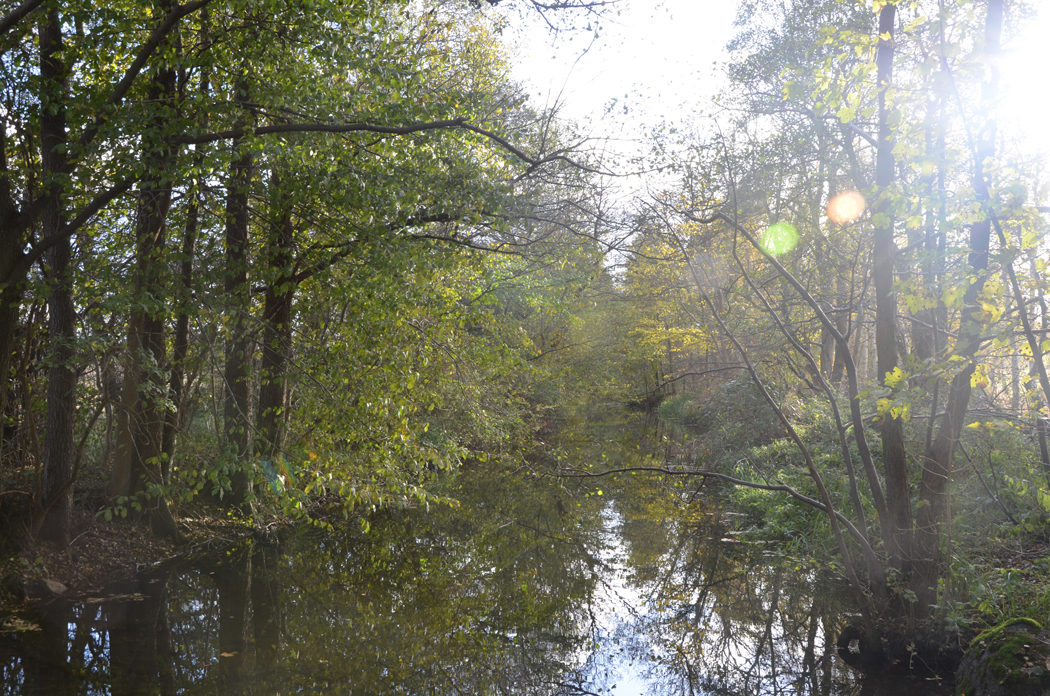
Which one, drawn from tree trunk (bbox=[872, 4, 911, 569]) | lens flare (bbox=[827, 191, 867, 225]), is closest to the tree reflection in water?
tree trunk (bbox=[872, 4, 911, 569])

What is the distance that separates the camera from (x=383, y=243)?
7559 millimetres

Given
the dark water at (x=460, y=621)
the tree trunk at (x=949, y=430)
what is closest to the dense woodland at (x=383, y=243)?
the tree trunk at (x=949, y=430)

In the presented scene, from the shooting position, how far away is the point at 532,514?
510 inches

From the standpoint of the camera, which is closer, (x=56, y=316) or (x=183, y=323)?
(x=56, y=316)

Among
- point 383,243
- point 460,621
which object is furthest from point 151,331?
point 460,621

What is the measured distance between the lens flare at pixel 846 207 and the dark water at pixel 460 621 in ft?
17.9

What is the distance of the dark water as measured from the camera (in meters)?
6.07

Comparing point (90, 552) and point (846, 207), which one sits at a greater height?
point (846, 207)

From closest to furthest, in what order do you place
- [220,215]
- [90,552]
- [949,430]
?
[949,430] → [220,215] → [90,552]

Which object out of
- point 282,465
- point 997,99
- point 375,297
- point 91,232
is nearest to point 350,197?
point 375,297

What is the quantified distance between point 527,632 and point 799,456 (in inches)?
290

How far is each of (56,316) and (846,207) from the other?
36.5ft

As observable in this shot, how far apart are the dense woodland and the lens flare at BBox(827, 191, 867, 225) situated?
130 mm

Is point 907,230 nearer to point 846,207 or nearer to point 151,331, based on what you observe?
point 846,207
